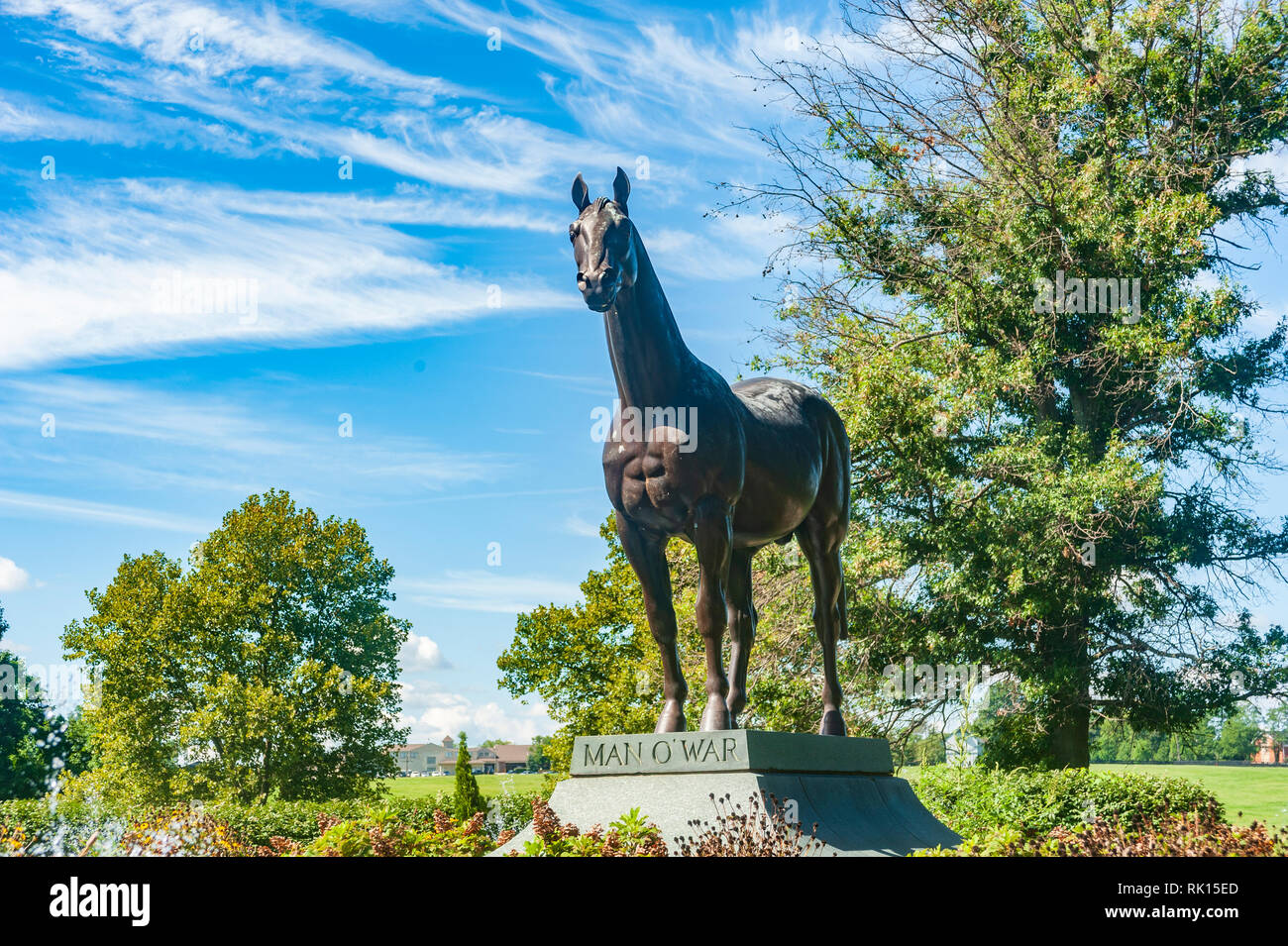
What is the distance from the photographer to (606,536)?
107 ft

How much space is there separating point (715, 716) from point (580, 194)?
3.37 metres

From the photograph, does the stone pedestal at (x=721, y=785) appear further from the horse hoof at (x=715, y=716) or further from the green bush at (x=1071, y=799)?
the green bush at (x=1071, y=799)

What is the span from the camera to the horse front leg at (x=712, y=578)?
670 centimetres

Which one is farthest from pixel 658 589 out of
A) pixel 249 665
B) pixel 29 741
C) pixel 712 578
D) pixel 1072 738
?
pixel 29 741

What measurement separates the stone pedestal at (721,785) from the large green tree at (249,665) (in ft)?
80.5

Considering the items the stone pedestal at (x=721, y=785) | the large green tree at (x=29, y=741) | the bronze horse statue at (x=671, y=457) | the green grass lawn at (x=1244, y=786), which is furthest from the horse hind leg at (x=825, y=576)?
the large green tree at (x=29, y=741)

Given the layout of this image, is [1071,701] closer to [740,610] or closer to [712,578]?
[740,610]

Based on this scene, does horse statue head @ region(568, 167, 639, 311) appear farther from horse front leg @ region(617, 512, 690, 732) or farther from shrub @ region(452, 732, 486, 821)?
shrub @ region(452, 732, 486, 821)

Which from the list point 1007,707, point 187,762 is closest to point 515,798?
point 187,762

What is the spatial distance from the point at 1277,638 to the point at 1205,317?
18.3 ft

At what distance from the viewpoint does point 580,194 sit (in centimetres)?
672

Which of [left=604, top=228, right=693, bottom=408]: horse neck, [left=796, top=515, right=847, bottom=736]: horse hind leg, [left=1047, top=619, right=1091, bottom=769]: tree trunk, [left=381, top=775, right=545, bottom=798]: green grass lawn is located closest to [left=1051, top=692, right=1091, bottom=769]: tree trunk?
[left=1047, top=619, right=1091, bottom=769]: tree trunk
